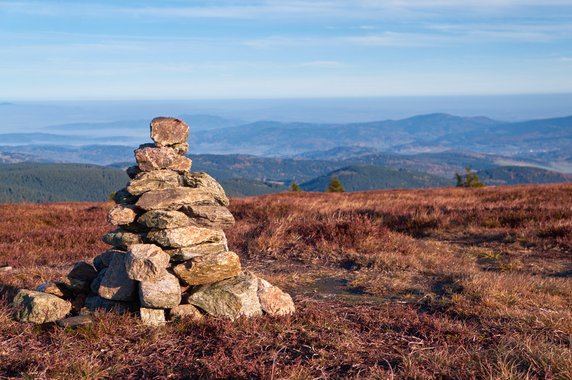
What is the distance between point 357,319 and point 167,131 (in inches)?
173

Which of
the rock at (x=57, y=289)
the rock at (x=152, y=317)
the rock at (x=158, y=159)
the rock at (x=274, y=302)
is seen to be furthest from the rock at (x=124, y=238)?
the rock at (x=274, y=302)

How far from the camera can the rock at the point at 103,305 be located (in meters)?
7.17

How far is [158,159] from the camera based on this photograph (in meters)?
8.24

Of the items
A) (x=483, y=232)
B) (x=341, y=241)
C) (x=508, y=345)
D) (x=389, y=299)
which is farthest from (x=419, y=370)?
(x=483, y=232)

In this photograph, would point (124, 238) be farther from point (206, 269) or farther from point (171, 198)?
point (206, 269)

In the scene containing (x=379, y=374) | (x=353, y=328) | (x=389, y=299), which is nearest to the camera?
(x=379, y=374)

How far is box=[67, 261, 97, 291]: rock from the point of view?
313 inches

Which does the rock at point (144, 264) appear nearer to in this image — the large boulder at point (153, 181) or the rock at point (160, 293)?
the rock at point (160, 293)

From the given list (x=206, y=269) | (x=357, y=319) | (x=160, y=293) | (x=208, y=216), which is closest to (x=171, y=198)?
(x=208, y=216)

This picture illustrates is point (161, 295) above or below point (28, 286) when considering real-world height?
above

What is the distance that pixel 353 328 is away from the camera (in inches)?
266

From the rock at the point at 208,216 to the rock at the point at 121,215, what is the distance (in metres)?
0.82

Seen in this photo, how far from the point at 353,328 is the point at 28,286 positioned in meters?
6.21

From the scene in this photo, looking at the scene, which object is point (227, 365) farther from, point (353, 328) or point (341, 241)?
point (341, 241)
